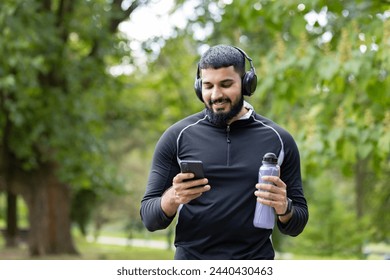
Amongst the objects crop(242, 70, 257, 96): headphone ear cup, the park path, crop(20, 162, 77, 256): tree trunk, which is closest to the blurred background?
crop(20, 162, 77, 256): tree trunk

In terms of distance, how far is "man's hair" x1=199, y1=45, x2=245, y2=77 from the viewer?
2.57 m

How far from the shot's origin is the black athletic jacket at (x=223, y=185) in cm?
256

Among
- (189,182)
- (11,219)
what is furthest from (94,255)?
(189,182)

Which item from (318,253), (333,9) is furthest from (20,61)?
(318,253)

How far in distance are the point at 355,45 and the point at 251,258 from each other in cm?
421

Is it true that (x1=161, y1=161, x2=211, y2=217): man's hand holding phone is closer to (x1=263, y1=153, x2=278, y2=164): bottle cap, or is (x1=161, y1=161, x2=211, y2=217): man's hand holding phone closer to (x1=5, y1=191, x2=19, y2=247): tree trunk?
(x1=263, y1=153, x2=278, y2=164): bottle cap

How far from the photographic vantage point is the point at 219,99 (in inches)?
101

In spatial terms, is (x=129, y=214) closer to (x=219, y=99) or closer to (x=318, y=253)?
(x=318, y=253)

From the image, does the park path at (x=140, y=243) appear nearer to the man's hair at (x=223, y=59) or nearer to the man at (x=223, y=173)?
the man at (x=223, y=173)

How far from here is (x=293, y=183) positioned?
8.85ft

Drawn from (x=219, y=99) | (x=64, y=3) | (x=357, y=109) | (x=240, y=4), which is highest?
(x=64, y=3)

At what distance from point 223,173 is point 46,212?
46.5 feet

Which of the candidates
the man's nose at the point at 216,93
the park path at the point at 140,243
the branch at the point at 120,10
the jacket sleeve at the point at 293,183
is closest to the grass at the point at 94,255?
the branch at the point at 120,10

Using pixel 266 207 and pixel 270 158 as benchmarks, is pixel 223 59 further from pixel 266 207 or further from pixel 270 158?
pixel 266 207
